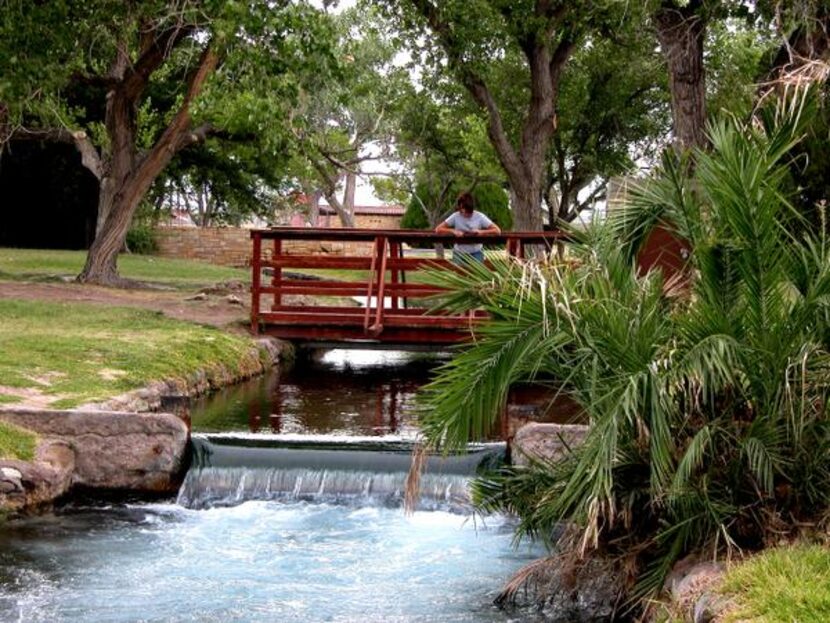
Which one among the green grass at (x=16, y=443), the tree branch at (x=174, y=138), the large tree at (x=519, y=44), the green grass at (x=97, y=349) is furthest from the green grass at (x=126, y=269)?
the green grass at (x=16, y=443)

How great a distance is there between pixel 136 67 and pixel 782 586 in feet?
61.4

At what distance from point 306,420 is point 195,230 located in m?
28.5

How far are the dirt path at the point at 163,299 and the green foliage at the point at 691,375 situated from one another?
35.6ft

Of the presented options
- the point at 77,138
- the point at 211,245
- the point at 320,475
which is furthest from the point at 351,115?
the point at 320,475

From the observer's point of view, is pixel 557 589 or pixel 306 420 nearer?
pixel 557 589

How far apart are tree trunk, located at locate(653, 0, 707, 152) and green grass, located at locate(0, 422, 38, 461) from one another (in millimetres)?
7858

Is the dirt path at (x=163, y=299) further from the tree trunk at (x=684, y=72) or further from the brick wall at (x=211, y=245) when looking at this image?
the brick wall at (x=211, y=245)

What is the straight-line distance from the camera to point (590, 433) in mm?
6348

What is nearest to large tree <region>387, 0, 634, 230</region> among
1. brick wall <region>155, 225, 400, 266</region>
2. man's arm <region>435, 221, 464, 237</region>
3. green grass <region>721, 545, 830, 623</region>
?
man's arm <region>435, 221, 464, 237</region>

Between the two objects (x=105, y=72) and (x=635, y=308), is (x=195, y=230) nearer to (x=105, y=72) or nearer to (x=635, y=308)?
(x=105, y=72)

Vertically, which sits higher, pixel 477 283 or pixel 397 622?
pixel 477 283

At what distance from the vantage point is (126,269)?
2827 centimetres

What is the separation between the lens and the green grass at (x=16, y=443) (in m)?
9.15

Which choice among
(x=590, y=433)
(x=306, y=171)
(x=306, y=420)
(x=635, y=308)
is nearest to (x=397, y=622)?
(x=590, y=433)
